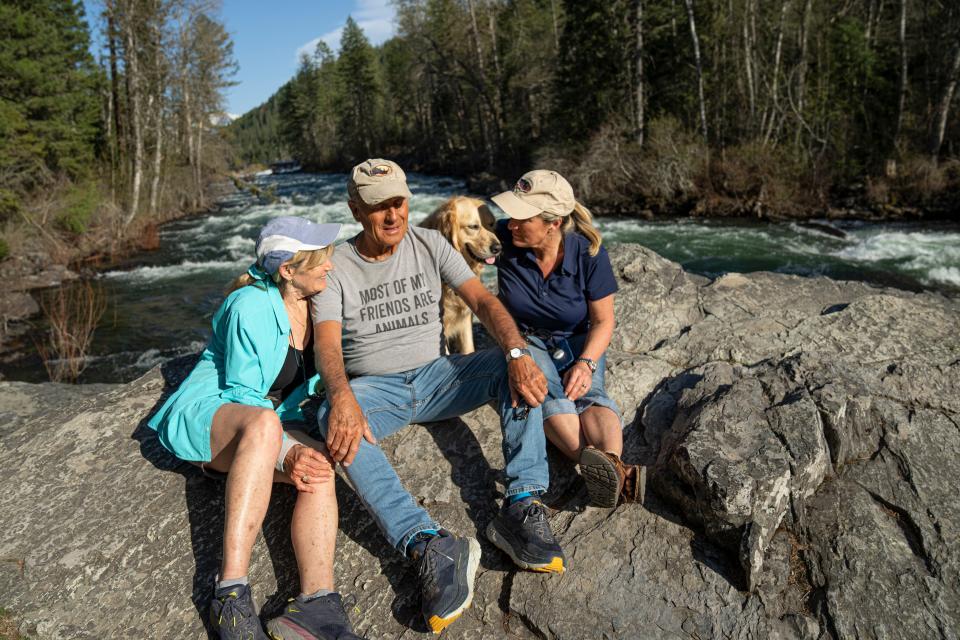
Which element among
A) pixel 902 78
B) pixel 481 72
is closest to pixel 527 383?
pixel 902 78

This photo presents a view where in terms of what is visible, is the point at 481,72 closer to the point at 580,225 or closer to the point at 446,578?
the point at 580,225

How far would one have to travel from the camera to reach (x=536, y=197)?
3629mm

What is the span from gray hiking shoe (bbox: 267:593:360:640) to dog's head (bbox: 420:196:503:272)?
233 centimetres

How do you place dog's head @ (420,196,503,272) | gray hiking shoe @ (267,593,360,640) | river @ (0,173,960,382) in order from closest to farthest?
gray hiking shoe @ (267,593,360,640) → dog's head @ (420,196,503,272) → river @ (0,173,960,382)

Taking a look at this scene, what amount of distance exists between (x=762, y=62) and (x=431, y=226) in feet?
78.4

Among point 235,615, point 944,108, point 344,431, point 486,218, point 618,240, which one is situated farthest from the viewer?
point 944,108

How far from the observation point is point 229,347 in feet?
9.75

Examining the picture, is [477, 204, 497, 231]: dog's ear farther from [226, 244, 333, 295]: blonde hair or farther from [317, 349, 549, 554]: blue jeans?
[226, 244, 333, 295]: blonde hair

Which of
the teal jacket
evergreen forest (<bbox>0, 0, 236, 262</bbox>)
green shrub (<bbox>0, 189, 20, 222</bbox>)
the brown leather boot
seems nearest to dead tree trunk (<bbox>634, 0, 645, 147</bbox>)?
evergreen forest (<bbox>0, 0, 236, 262</bbox>)

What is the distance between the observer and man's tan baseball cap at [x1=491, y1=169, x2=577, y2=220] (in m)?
3.59

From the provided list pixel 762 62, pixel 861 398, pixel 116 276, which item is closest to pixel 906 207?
pixel 762 62

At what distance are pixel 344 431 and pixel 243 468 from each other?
1.55 ft

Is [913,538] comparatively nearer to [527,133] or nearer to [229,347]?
[229,347]

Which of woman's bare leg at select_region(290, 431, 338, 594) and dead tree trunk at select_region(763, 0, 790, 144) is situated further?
dead tree trunk at select_region(763, 0, 790, 144)
